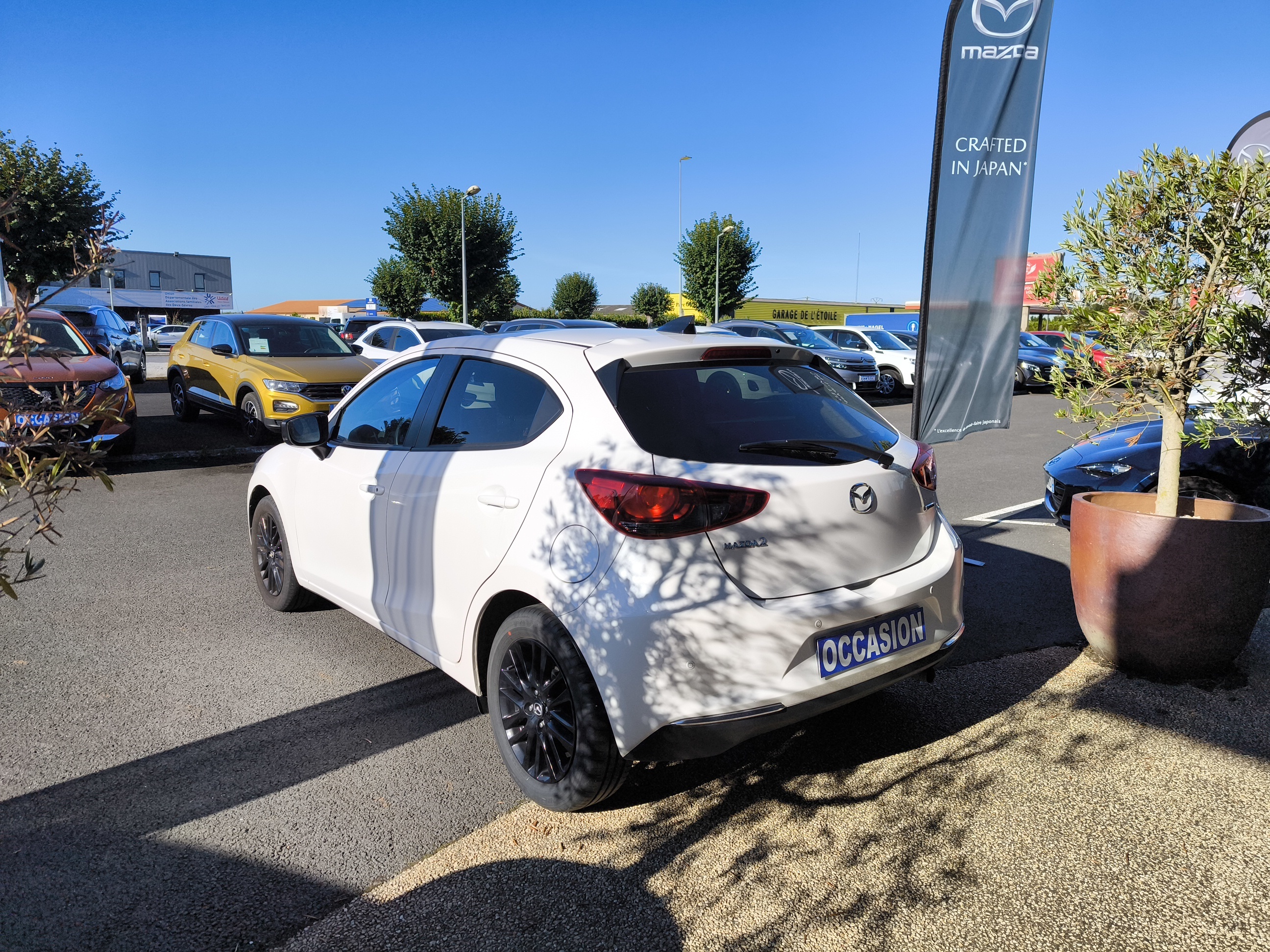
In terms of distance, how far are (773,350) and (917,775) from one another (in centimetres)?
164

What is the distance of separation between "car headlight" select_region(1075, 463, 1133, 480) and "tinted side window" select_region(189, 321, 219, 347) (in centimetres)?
1100

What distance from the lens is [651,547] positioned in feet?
8.67

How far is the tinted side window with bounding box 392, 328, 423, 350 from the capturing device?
1591 centimetres

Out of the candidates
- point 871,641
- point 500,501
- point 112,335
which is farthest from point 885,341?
point 500,501

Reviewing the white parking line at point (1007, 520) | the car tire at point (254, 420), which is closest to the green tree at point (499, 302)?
the car tire at point (254, 420)

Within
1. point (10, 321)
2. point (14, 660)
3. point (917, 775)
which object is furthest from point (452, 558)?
point (14, 660)

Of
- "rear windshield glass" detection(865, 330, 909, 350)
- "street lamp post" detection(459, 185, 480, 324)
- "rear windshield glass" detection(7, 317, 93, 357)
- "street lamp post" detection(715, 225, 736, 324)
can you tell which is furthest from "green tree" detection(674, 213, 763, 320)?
"rear windshield glass" detection(7, 317, 93, 357)

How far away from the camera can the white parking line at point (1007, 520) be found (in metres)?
7.54

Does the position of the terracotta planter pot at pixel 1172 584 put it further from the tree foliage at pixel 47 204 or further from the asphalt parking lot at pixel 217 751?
the tree foliage at pixel 47 204

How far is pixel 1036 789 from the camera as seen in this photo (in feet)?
10.2

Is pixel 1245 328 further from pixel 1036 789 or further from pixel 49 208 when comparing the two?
pixel 49 208

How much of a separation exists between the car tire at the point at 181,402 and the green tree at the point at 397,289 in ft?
97.9

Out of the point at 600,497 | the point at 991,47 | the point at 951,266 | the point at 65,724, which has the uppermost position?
the point at 991,47

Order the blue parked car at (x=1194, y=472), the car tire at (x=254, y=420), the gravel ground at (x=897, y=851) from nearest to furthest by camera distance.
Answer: the gravel ground at (x=897, y=851) < the blue parked car at (x=1194, y=472) < the car tire at (x=254, y=420)
